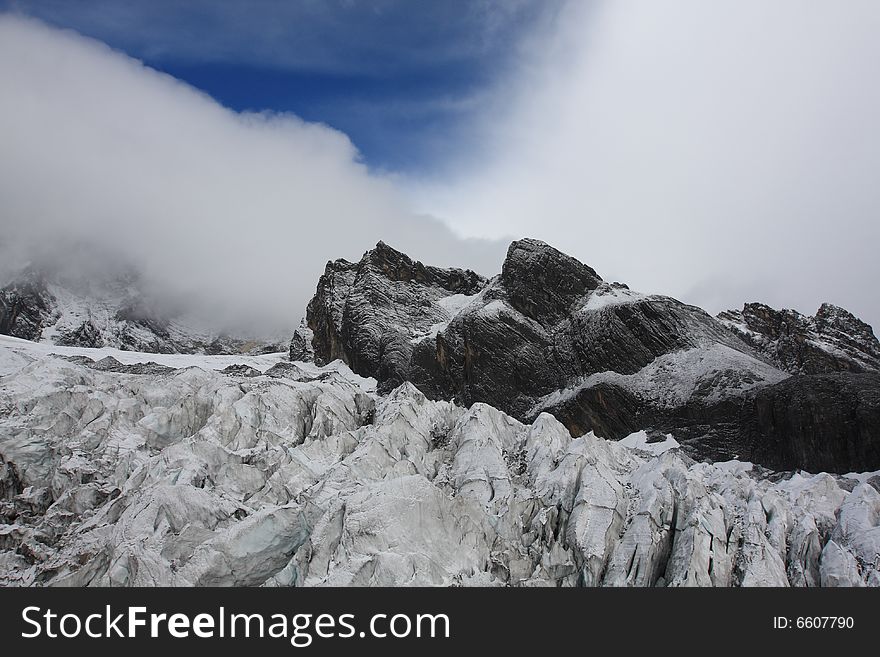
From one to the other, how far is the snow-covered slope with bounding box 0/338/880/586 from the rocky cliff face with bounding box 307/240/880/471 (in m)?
17.0

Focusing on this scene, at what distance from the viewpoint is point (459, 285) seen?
125625mm

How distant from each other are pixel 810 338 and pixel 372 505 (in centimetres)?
7734

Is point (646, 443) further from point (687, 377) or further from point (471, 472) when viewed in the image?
point (471, 472)

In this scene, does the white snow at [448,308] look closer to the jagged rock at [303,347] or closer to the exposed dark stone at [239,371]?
the exposed dark stone at [239,371]

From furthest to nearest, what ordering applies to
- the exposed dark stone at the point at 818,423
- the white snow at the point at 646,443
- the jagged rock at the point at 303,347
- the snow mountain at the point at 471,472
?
the jagged rock at the point at 303,347 < the white snow at the point at 646,443 < the exposed dark stone at the point at 818,423 < the snow mountain at the point at 471,472

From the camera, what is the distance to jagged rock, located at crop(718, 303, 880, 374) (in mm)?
80562

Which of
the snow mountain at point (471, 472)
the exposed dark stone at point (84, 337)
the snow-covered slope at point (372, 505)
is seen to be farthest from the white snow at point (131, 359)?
the exposed dark stone at point (84, 337)

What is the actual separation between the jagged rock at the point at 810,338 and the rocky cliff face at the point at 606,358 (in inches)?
10.4

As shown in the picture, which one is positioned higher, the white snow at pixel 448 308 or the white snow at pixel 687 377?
the white snow at pixel 448 308

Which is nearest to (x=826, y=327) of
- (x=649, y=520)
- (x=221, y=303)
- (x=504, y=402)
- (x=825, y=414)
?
(x=825, y=414)

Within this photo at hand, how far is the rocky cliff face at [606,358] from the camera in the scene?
213ft

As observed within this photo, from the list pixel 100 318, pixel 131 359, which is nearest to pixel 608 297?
pixel 131 359
